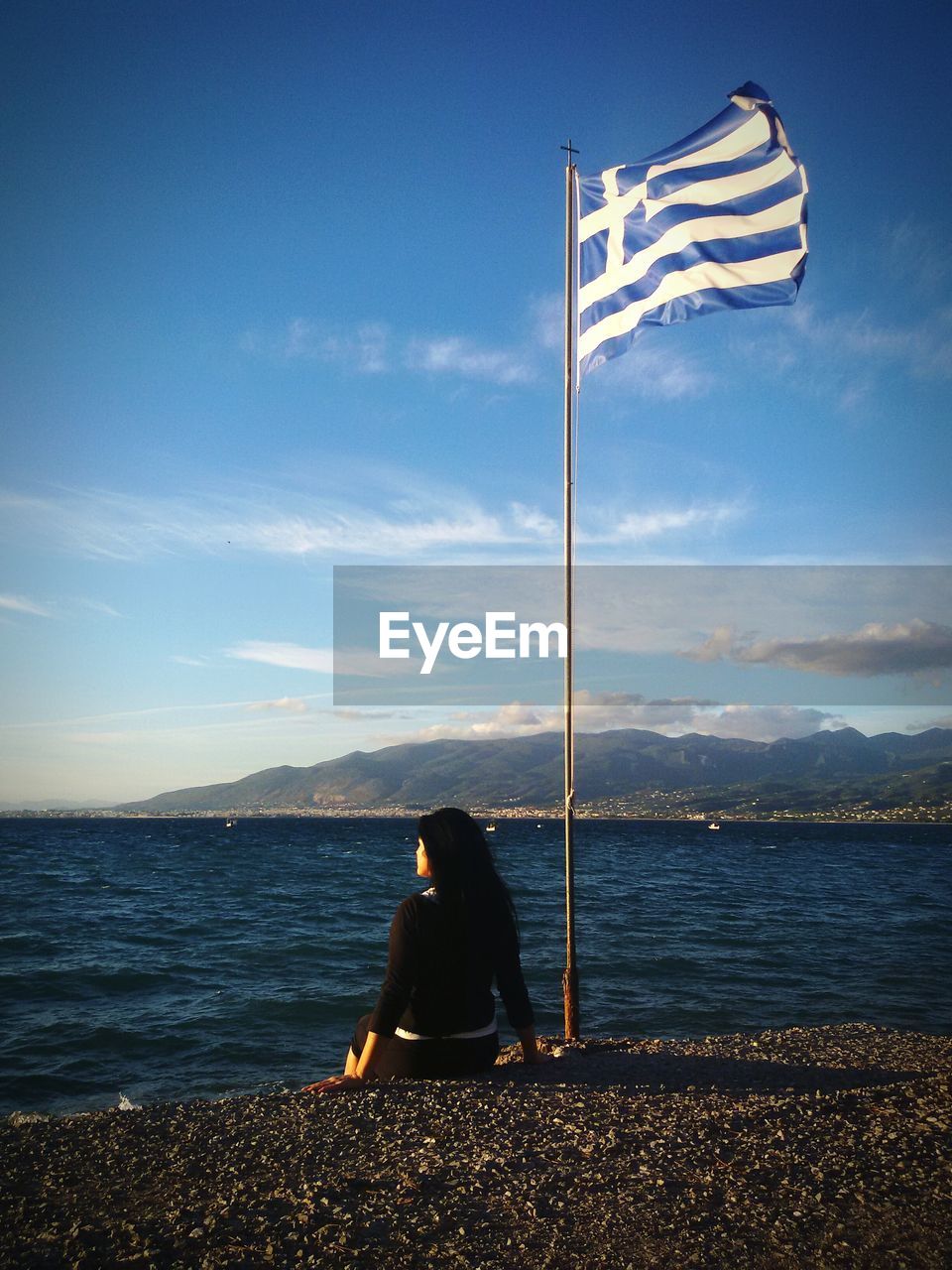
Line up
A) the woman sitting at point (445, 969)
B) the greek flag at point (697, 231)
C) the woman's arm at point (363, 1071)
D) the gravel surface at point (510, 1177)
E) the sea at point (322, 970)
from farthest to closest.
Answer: the sea at point (322, 970) → the greek flag at point (697, 231) → the woman's arm at point (363, 1071) → the woman sitting at point (445, 969) → the gravel surface at point (510, 1177)

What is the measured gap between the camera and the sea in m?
11.6

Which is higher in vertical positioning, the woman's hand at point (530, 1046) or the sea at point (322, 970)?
the woman's hand at point (530, 1046)

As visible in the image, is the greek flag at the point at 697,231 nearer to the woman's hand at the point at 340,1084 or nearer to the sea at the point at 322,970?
the woman's hand at the point at 340,1084

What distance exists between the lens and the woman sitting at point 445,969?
601cm

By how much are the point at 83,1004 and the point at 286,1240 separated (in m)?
12.7

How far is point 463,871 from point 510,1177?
6.37 feet

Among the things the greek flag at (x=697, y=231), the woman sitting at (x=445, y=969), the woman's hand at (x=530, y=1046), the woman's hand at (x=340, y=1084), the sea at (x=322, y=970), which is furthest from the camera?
the sea at (x=322, y=970)

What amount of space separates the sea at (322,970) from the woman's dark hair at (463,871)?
5738 mm

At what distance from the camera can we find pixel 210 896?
34094 millimetres

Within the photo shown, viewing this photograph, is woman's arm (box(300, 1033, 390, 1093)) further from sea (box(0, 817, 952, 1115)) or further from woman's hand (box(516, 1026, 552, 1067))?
sea (box(0, 817, 952, 1115))

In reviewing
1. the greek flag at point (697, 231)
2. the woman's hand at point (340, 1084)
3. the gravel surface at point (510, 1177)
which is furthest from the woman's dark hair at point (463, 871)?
the greek flag at point (697, 231)

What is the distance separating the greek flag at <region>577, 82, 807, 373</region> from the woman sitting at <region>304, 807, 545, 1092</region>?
6614mm

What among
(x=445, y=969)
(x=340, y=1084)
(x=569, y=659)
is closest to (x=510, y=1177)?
(x=445, y=969)

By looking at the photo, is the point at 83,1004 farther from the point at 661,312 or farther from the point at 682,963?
the point at 661,312
